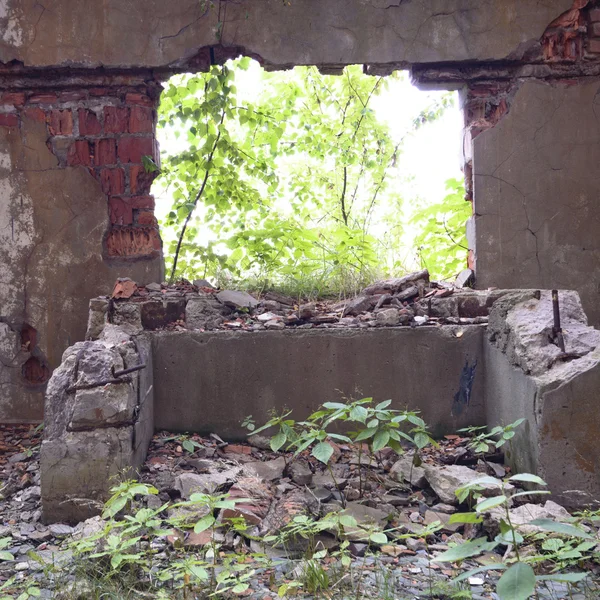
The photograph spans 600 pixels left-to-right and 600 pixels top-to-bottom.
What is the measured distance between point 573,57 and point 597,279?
5.23 ft

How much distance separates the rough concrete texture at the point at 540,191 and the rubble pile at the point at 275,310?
0.51 m

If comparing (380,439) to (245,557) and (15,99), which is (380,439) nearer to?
(245,557)

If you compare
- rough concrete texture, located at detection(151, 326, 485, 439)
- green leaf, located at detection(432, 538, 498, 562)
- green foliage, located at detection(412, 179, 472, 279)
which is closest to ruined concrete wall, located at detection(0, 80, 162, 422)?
rough concrete texture, located at detection(151, 326, 485, 439)

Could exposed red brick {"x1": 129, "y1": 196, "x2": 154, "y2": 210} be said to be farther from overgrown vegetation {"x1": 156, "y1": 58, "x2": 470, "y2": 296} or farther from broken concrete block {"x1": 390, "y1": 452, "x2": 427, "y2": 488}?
broken concrete block {"x1": 390, "y1": 452, "x2": 427, "y2": 488}

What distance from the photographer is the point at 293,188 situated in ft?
26.5

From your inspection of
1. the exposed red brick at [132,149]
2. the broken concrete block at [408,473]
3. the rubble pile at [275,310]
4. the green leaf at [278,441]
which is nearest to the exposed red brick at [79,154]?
the exposed red brick at [132,149]

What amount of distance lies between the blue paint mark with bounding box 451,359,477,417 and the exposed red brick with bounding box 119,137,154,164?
8.82 ft

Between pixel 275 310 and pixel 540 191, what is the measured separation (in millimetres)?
2079

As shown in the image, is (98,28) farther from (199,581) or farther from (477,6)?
(199,581)

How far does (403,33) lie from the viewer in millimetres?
4828

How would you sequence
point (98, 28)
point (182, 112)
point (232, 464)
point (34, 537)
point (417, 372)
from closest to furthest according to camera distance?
point (34, 537), point (232, 464), point (417, 372), point (98, 28), point (182, 112)

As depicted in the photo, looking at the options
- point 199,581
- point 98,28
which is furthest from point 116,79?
point 199,581

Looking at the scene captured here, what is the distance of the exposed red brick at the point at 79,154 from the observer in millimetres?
4891

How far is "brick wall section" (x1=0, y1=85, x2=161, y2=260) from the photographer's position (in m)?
4.89
